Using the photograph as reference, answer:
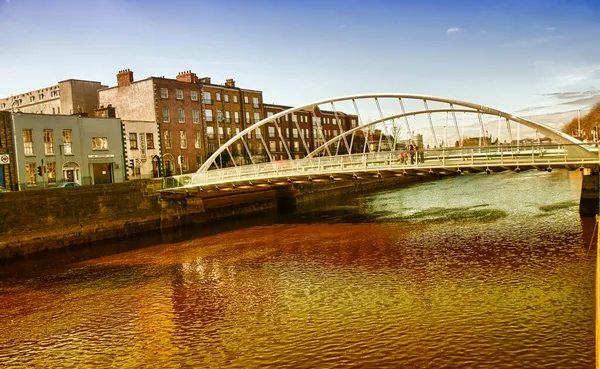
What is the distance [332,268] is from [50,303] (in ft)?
35.9

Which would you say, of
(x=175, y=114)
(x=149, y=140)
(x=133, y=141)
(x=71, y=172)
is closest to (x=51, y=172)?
(x=71, y=172)

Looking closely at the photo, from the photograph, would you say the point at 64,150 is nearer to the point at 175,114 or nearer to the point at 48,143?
the point at 48,143

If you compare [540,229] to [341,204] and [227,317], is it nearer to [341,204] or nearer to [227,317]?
[227,317]

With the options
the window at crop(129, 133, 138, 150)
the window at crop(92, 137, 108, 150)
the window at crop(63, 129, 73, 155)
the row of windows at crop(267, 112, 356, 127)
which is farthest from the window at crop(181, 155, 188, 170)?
the row of windows at crop(267, 112, 356, 127)

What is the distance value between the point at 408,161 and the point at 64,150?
1071 inches

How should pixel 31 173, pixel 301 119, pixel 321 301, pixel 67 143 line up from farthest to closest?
pixel 301 119 < pixel 67 143 < pixel 31 173 < pixel 321 301

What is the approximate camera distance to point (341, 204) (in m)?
49.4

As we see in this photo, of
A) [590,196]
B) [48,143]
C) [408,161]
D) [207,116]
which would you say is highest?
[207,116]

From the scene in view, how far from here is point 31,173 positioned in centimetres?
3850

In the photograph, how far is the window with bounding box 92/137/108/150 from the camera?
44.1 m

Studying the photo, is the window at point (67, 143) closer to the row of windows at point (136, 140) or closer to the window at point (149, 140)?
the row of windows at point (136, 140)

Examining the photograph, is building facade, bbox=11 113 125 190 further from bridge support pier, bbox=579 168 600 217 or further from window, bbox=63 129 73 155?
bridge support pier, bbox=579 168 600 217

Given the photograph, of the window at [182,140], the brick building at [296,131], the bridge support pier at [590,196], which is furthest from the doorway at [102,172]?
the bridge support pier at [590,196]

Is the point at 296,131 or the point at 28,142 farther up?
the point at 296,131
